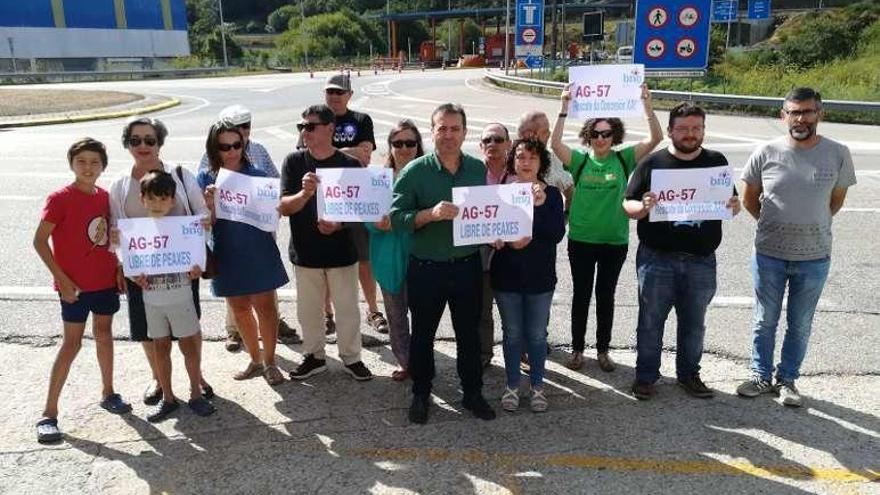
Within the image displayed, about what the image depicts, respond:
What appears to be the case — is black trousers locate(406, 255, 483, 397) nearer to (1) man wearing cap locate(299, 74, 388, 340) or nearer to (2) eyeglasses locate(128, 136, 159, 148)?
(1) man wearing cap locate(299, 74, 388, 340)

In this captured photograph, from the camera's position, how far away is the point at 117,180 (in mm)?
4199

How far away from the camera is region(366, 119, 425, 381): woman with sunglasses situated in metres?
4.62

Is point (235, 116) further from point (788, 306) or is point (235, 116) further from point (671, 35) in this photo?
point (671, 35)

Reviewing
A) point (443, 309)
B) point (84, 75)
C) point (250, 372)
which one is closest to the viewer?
point (443, 309)

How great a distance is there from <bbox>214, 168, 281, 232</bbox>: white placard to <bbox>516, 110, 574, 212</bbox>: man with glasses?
1.70 m

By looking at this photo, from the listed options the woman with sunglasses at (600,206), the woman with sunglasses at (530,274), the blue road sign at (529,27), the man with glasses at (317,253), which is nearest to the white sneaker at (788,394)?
the woman with sunglasses at (600,206)

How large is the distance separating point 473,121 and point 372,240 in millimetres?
15132

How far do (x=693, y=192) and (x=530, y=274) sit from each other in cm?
113

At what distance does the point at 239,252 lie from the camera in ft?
14.9

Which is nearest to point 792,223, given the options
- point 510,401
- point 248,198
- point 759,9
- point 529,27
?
point 510,401

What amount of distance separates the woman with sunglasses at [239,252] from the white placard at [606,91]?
7.74 ft

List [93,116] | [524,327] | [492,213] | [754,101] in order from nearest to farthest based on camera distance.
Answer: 1. [492,213]
2. [524,327]
3. [754,101]
4. [93,116]

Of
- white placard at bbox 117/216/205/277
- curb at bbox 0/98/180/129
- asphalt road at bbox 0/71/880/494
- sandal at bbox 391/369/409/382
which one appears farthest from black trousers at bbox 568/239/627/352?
curb at bbox 0/98/180/129

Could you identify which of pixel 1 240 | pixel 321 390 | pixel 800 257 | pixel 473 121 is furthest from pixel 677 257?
pixel 473 121
